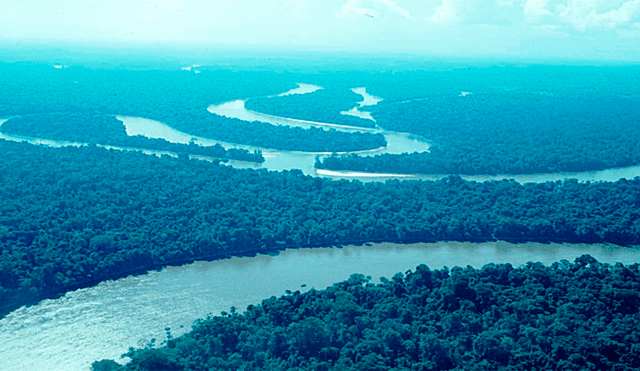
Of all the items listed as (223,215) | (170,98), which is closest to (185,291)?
(223,215)

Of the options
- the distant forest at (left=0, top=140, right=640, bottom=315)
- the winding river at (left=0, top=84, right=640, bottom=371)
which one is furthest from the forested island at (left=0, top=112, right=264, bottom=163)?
the winding river at (left=0, top=84, right=640, bottom=371)

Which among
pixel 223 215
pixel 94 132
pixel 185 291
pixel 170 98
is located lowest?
pixel 185 291

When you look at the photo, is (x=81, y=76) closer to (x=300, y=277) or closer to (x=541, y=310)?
(x=300, y=277)

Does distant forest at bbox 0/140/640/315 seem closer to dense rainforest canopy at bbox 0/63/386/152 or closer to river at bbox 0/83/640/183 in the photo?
river at bbox 0/83/640/183

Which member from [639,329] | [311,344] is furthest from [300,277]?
[639,329]

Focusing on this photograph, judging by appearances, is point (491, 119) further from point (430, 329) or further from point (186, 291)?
point (430, 329)
